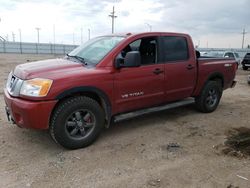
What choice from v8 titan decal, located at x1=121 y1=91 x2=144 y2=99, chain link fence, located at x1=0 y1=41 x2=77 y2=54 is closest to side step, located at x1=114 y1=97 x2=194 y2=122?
v8 titan decal, located at x1=121 y1=91 x2=144 y2=99

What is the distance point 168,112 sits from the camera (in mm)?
6410

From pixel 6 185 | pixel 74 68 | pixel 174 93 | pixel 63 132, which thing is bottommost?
pixel 6 185

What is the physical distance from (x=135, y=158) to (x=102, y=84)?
1279 mm

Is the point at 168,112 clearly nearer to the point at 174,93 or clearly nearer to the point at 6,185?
the point at 174,93

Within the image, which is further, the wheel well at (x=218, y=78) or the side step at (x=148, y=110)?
the wheel well at (x=218, y=78)

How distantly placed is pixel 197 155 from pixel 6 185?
271 cm

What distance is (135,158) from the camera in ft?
12.8

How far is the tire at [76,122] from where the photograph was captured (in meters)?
3.92

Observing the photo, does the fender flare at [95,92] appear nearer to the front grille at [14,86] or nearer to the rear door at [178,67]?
the front grille at [14,86]

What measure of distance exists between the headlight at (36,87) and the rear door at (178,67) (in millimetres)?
2393

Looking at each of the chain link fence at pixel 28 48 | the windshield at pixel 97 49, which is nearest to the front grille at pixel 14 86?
the windshield at pixel 97 49

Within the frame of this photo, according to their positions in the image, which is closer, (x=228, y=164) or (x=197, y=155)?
(x=228, y=164)

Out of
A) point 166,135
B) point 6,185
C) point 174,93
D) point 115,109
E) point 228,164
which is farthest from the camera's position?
point 174,93

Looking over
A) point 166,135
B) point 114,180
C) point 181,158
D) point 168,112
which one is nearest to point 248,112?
point 168,112
